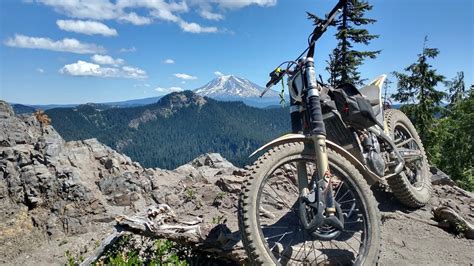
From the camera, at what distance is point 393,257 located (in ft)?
17.3

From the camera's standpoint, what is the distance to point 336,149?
4.66m

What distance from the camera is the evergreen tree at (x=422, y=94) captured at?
31062mm

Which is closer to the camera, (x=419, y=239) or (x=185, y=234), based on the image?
(x=185, y=234)

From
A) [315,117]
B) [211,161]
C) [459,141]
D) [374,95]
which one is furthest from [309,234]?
[459,141]

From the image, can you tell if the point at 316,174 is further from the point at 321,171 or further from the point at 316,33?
the point at 316,33

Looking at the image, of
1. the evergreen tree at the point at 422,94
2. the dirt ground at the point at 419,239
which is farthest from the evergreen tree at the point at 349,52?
the dirt ground at the point at 419,239

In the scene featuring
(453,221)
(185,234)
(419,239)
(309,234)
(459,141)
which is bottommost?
(459,141)

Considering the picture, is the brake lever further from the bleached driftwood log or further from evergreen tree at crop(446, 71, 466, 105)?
evergreen tree at crop(446, 71, 466, 105)

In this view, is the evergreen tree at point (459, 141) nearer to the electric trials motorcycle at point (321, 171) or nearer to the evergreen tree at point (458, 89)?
the evergreen tree at point (458, 89)

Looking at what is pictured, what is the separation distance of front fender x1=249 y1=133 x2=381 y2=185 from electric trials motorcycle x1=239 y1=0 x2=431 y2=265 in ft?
0.04

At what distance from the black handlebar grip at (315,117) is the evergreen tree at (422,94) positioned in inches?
1203

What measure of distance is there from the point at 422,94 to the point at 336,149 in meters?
31.2

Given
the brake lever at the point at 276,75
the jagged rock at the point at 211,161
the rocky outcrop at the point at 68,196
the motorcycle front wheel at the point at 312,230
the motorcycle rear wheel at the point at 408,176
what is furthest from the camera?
the jagged rock at the point at 211,161

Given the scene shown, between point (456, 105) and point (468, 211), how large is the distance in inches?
1423
